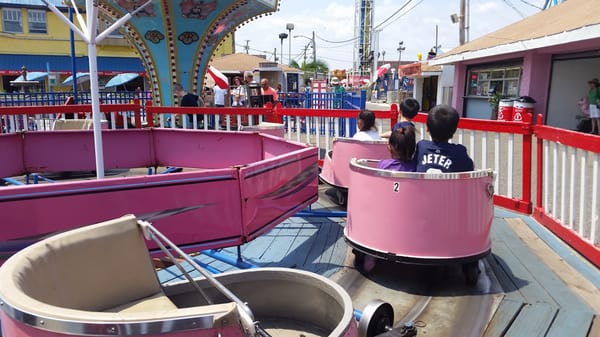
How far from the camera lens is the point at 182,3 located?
1151 cm

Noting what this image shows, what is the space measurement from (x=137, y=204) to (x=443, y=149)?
2.47 meters

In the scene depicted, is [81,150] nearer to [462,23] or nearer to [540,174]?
[540,174]

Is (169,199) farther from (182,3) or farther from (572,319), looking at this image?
(182,3)

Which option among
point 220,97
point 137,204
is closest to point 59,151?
point 137,204

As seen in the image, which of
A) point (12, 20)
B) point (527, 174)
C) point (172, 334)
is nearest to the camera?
point (172, 334)

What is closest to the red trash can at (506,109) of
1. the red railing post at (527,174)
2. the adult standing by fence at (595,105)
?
the adult standing by fence at (595,105)

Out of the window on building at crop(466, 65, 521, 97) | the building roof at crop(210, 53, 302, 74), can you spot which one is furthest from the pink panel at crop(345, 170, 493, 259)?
the building roof at crop(210, 53, 302, 74)

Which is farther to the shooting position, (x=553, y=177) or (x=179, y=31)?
(x=179, y=31)

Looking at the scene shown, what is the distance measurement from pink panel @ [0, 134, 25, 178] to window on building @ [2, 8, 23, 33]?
34475 millimetres

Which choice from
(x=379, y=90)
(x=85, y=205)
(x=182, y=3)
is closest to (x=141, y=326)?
(x=85, y=205)

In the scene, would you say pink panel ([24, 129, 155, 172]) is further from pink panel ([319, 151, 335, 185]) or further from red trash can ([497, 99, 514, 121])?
red trash can ([497, 99, 514, 121])

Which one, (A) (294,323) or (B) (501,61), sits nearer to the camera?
(A) (294,323)

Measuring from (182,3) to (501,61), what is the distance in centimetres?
1370

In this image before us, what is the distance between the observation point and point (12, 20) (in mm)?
35750
